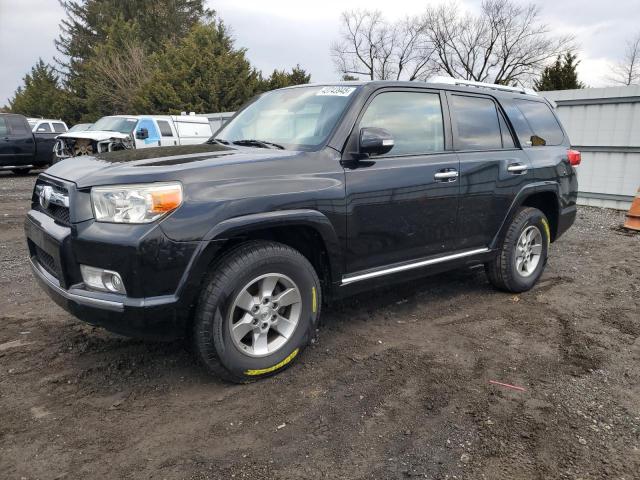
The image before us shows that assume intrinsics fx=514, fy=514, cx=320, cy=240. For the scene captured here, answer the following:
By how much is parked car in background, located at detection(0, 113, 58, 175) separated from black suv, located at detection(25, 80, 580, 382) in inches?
527

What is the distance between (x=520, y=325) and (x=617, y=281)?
6.53 ft

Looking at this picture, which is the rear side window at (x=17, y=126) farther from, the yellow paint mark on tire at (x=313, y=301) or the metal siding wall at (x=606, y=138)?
the yellow paint mark on tire at (x=313, y=301)

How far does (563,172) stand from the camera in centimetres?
508

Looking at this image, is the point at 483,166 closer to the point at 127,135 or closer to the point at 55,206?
the point at 55,206

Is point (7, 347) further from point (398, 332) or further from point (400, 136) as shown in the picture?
point (400, 136)

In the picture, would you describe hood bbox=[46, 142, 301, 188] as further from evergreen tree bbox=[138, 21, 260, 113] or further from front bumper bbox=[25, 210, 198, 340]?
evergreen tree bbox=[138, 21, 260, 113]

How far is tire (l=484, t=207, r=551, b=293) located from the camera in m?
4.66

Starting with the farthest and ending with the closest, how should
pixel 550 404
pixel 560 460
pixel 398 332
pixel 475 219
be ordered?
1. pixel 475 219
2. pixel 398 332
3. pixel 550 404
4. pixel 560 460

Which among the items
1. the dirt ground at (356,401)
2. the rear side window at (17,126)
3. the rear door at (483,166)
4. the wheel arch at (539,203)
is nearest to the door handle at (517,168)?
the rear door at (483,166)

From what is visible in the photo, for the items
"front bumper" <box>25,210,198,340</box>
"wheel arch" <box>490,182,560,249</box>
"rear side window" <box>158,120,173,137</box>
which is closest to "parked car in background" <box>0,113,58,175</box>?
"rear side window" <box>158,120,173,137</box>

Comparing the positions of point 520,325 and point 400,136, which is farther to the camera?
point 520,325

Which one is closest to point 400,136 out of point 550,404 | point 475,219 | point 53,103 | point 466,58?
point 475,219

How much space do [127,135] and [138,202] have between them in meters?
12.5

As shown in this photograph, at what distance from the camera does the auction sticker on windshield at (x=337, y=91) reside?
143 inches
